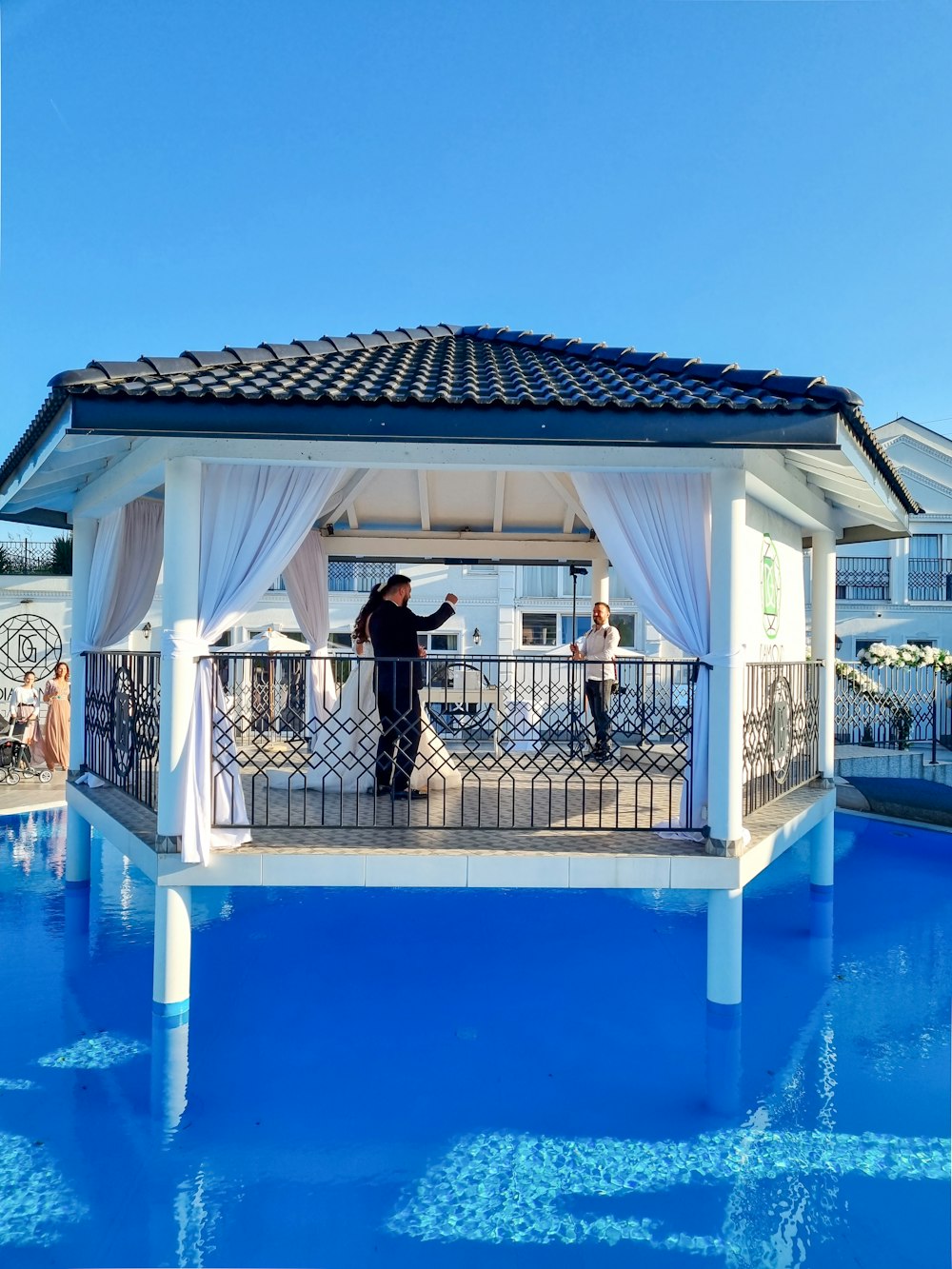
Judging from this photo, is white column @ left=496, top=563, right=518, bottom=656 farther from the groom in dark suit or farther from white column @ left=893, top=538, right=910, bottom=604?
the groom in dark suit

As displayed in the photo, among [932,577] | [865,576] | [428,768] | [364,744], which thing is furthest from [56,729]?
[932,577]

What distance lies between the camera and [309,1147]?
4.45 metres

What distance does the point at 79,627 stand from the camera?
8664mm

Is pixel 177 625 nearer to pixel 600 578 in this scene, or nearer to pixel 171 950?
pixel 171 950

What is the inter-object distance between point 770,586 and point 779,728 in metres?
1.23

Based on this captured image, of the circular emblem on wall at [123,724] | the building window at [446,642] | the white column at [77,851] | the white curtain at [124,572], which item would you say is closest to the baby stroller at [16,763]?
the white column at [77,851]

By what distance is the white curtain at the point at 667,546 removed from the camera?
5.84m

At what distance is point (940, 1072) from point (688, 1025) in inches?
60.2

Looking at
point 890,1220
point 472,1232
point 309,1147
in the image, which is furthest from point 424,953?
point 890,1220

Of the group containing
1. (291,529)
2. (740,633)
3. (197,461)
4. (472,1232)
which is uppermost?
(197,461)

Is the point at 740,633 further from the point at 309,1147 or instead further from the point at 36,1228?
the point at 36,1228

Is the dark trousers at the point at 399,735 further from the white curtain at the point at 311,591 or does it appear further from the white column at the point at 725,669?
the white curtain at the point at 311,591

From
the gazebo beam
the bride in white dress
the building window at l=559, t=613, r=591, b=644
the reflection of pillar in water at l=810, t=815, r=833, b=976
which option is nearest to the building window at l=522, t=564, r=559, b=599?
the building window at l=559, t=613, r=591, b=644

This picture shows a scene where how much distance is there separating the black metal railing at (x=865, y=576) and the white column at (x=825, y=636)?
21.4 meters
